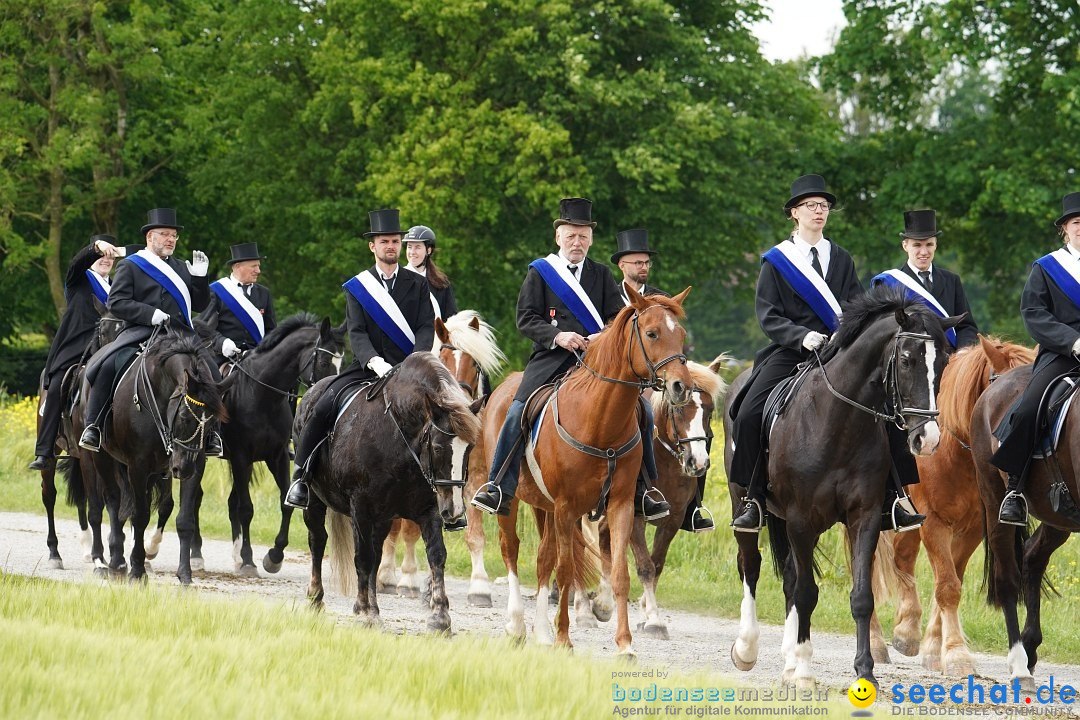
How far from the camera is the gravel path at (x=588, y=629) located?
1066 cm

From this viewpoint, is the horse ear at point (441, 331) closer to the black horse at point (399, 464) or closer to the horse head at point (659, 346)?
the black horse at point (399, 464)

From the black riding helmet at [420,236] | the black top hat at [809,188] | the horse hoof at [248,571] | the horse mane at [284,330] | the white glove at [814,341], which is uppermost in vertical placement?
the black riding helmet at [420,236]

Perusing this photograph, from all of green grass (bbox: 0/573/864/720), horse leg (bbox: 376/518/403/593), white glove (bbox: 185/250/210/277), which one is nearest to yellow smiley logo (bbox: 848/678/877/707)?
green grass (bbox: 0/573/864/720)

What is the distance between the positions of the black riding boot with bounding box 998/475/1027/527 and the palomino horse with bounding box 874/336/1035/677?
3.36 ft

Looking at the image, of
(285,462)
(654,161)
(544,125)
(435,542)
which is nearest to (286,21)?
(544,125)

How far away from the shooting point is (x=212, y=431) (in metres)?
13.7

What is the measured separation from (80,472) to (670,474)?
290 inches

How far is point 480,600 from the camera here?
14.0m

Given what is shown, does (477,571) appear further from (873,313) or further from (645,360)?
(873,313)

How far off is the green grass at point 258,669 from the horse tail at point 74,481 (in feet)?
25.4

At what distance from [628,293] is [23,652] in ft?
15.1

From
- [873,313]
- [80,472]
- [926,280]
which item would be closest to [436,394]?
[873,313]

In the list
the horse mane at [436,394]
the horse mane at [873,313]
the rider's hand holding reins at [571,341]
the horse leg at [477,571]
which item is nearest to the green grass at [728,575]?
the horse leg at [477,571]

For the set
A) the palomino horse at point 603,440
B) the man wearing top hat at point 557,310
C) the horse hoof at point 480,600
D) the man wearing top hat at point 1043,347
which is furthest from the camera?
the horse hoof at point 480,600
